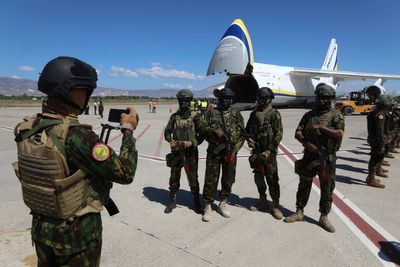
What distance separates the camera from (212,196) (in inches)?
175

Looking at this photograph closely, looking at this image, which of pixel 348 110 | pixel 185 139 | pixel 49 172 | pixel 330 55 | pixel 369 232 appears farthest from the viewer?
pixel 330 55

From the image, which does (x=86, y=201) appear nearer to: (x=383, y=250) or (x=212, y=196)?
(x=212, y=196)

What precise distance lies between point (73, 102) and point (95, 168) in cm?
44

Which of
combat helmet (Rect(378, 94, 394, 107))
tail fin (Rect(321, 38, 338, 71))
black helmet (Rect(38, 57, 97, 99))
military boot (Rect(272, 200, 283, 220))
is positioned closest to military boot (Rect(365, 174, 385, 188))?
combat helmet (Rect(378, 94, 394, 107))

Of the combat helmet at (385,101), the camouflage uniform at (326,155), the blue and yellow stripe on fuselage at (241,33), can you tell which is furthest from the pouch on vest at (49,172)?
the blue and yellow stripe on fuselage at (241,33)

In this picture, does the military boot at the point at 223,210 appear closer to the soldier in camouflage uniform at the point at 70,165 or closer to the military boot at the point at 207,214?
the military boot at the point at 207,214

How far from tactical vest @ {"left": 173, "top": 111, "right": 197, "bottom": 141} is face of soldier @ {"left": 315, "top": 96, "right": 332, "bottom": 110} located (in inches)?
73.6

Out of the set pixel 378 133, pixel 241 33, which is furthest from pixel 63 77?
pixel 241 33

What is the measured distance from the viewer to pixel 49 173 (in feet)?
5.46

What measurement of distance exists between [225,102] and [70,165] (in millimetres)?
3093

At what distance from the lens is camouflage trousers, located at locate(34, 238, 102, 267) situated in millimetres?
1859

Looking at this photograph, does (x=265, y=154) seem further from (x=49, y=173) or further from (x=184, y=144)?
(x=49, y=173)

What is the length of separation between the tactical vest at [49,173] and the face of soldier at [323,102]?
333 centimetres

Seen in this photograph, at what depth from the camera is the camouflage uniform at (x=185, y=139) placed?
458cm
